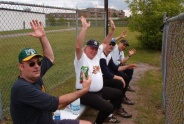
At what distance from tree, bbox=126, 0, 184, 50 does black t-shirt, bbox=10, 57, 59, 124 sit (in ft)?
40.0

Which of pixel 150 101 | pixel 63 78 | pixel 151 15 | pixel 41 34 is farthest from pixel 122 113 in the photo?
pixel 151 15

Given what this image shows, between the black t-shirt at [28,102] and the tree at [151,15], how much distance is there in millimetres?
12200

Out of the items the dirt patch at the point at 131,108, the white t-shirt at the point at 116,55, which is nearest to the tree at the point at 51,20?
the white t-shirt at the point at 116,55

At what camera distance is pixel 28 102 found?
2348 mm

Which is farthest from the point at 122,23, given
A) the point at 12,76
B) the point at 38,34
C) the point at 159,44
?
the point at 38,34

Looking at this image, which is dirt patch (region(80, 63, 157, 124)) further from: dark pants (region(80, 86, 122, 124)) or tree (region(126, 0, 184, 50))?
tree (region(126, 0, 184, 50))

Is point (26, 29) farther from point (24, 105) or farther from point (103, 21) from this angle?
point (103, 21)

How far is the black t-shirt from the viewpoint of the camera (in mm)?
2350

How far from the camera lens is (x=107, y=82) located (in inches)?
192

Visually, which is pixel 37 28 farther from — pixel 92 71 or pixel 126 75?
pixel 126 75

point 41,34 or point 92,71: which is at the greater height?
point 41,34

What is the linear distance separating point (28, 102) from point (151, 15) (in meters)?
12.7

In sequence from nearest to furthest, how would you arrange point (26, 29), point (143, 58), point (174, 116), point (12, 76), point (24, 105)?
1. point (24, 105)
2. point (174, 116)
3. point (26, 29)
4. point (12, 76)
5. point (143, 58)

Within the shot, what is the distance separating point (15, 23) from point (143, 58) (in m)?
8.56
